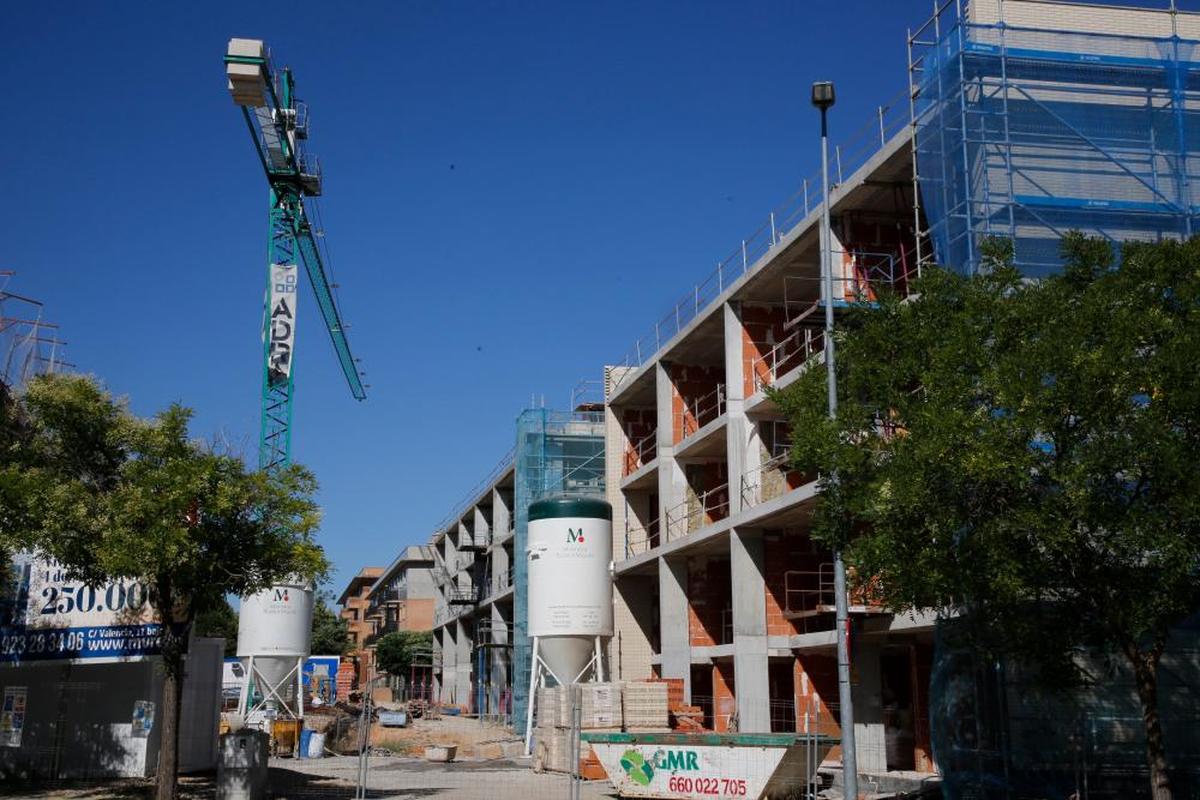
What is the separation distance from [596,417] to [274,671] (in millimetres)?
20631

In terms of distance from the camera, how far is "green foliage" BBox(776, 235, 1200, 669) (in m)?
15.5

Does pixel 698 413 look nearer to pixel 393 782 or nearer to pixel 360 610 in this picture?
pixel 393 782

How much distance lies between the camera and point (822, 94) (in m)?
20.4

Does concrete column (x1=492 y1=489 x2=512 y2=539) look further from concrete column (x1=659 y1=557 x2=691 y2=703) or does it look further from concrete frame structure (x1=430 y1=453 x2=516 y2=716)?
concrete column (x1=659 y1=557 x2=691 y2=703)

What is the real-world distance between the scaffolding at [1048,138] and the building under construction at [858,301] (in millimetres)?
48

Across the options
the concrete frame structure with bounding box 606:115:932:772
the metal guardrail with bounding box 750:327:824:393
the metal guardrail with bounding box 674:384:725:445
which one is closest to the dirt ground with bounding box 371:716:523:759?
the concrete frame structure with bounding box 606:115:932:772

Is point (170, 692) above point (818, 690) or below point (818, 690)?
above

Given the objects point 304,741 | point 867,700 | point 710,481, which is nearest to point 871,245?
point 867,700

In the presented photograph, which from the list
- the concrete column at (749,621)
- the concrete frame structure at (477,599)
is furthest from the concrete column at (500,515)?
the concrete column at (749,621)

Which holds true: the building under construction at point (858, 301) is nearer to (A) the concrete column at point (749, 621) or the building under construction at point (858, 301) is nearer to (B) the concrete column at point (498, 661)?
(A) the concrete column at point (749, 621)

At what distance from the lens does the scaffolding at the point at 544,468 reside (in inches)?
2127

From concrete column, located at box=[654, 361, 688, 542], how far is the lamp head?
22109 mm

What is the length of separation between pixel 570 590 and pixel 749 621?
718 centimetres

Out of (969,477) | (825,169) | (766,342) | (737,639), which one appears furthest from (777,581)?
(969,477)
